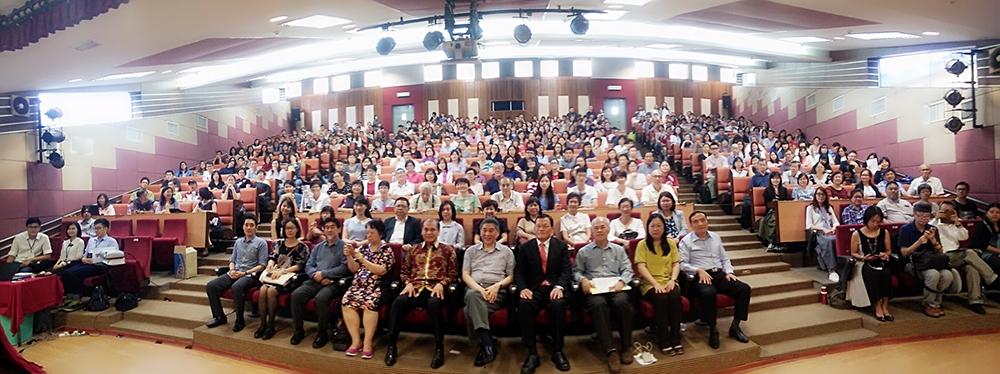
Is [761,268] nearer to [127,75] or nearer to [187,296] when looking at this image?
[187,296]

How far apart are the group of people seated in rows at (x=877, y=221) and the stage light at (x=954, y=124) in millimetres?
793

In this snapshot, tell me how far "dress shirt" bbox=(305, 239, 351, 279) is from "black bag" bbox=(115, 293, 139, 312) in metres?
2.11

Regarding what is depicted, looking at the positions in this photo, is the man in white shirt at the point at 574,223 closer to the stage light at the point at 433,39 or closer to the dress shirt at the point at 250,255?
the dress shirt at the point at 250,255

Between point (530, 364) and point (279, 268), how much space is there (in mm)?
2126

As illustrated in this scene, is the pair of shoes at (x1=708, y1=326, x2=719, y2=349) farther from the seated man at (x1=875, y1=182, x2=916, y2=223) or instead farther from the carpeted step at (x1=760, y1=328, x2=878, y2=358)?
the seated man at (x1=875, y1=182, x2=916, y2=223)

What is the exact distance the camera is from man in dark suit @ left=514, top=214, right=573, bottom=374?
303 cm

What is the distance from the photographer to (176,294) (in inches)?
187

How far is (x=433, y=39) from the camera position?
615cm

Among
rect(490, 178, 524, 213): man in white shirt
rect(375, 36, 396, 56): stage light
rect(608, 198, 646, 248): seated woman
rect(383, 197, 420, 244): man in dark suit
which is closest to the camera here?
rect(383, 197, 420, 244): man in dark suit

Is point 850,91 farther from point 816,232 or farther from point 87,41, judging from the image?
point 87,41

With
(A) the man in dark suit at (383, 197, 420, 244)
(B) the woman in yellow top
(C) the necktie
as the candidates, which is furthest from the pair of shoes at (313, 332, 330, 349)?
(B) the woman in yellow top

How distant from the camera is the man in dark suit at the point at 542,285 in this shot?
3.03 meters

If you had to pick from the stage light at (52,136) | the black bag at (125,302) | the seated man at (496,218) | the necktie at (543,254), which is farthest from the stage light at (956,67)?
the stage light at (52,136)

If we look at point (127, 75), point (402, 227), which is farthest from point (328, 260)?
point (127, 75)
